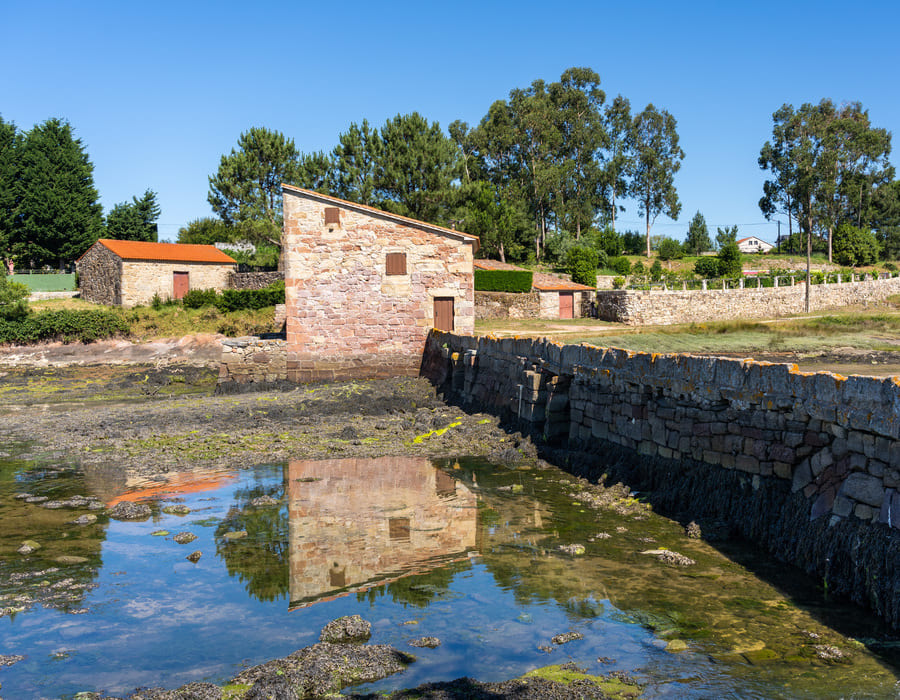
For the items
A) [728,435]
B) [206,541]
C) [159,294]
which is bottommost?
[206,541]

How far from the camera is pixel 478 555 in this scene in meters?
7.57

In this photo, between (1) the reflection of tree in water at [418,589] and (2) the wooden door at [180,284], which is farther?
(2) the wooden door at [180,284]

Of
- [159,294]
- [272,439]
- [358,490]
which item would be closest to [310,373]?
[272,439]

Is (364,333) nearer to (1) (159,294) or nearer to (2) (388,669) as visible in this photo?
(2) (388,669)

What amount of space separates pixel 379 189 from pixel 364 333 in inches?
816

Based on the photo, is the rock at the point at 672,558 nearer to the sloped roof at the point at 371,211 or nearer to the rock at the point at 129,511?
the rock at the point at 129,511

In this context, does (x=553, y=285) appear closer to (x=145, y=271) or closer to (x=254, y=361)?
(x=254, y=361)

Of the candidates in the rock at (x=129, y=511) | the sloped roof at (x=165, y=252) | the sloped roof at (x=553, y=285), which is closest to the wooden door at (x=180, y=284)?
the sloped roof at (x=165, y=252)

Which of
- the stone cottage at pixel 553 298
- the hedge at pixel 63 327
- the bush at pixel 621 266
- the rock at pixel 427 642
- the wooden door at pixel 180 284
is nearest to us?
the rock at pixel 427 642

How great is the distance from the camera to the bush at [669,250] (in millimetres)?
58094

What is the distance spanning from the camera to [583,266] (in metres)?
44.0

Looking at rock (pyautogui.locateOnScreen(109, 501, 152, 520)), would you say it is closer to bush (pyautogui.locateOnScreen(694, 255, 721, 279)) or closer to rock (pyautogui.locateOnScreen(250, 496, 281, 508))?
rock (pyautogui.locateOnScreen(250, 496, 281, 508))

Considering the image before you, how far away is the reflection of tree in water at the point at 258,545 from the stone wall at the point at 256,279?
3199 centimetres

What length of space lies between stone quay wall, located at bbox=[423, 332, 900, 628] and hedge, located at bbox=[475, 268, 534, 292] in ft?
84.5
